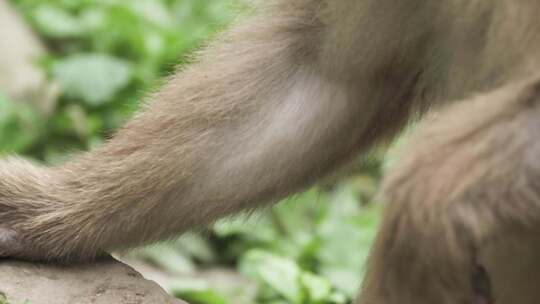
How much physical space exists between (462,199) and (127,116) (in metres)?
1.77

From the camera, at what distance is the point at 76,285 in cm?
305

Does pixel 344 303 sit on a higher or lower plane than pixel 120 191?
higher

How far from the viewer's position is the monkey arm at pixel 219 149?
3.12m

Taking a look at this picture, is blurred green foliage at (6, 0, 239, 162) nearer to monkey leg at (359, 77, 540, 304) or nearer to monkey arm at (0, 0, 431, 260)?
monkey arm at (0, 0, 431, 260)

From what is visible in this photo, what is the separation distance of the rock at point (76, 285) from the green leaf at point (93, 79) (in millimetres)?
2217

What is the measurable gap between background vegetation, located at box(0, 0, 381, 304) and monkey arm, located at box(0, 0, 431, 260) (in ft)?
2.20

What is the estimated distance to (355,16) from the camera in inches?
117

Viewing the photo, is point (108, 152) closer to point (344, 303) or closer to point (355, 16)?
point (355, 16)

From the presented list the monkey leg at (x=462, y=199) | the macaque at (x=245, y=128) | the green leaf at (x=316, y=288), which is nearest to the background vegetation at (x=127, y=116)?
the green leaf at (x=316, y=288)

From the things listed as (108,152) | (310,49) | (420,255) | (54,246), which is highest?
(310,49)

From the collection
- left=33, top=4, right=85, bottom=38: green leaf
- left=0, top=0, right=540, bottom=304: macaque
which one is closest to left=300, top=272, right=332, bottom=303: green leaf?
left=0, top=0, right=540, bottom=304: macaque

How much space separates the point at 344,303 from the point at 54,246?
128 centimetres

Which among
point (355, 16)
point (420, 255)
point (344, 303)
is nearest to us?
point (420, 255)

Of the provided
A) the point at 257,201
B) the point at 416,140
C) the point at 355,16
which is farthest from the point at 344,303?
the point at 416,140
